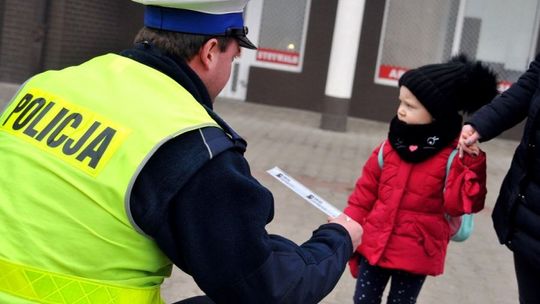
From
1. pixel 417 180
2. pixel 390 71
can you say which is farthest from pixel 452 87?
pixel 390 71

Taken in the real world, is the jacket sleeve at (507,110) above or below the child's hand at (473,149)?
above

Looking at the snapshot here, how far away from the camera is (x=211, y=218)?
68.9 inches

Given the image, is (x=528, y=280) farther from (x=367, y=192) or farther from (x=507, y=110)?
(x=367, y=192)

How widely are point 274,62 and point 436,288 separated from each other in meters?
10.5

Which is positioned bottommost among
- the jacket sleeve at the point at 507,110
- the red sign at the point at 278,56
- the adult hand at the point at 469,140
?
the red sign at the point at 278,56

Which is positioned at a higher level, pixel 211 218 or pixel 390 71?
pixel 211 218

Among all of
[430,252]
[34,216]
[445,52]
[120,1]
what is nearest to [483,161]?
[430,252]

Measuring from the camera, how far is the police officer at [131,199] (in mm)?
1751

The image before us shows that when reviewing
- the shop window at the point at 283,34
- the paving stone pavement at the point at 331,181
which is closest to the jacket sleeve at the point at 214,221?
the paving stone pavement at the point at 331,181

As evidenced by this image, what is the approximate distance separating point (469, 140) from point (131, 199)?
6.60ft

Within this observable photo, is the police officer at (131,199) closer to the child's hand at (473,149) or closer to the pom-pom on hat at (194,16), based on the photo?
the pom-pom on hat at (194,16)

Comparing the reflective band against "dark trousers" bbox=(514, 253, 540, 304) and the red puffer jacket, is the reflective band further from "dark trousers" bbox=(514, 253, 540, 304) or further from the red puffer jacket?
the red puffer jacket

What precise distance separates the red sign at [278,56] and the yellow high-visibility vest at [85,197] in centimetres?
1370

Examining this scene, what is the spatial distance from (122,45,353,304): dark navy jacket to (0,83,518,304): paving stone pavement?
2.92 meters
